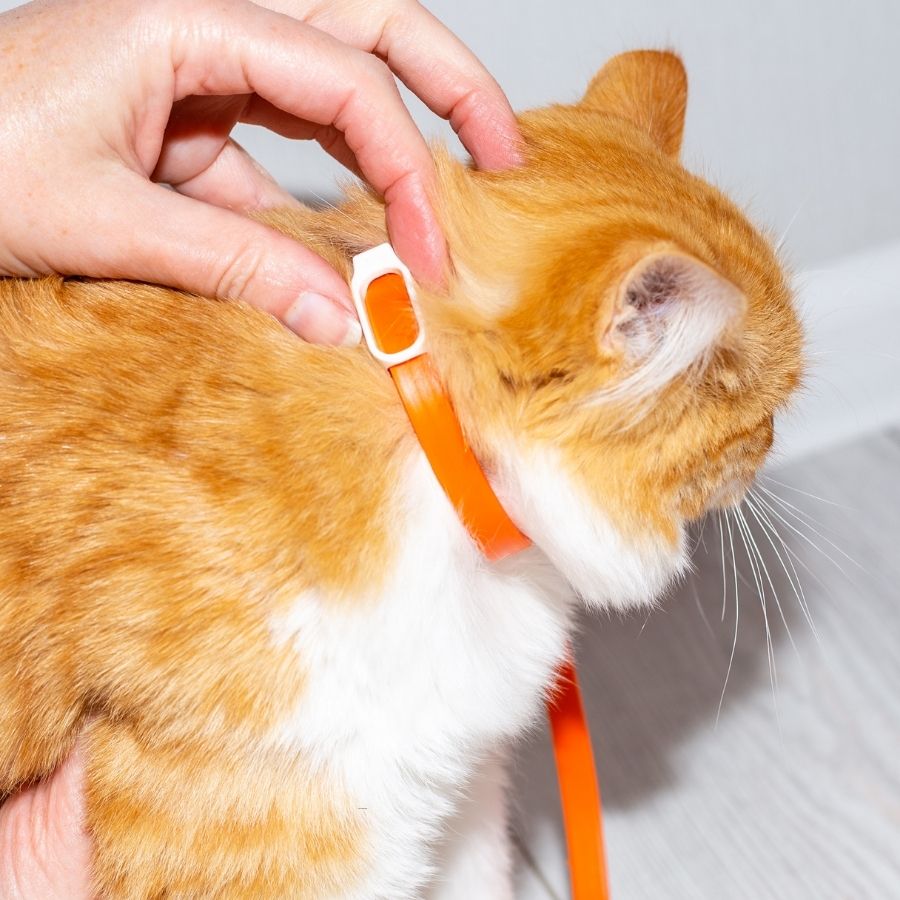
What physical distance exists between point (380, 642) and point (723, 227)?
407 millimetres

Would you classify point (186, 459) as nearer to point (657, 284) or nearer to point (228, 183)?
point (657, 284)

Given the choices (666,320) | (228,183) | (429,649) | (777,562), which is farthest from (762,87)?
(429,649)

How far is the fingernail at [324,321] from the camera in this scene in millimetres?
Answer: 808

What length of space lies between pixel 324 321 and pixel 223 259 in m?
0.09

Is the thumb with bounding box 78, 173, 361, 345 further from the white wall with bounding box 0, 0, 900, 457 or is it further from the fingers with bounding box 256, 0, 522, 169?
the white wall with bounding box 0, 0, 900, 457

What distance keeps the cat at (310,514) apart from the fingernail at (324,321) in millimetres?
13

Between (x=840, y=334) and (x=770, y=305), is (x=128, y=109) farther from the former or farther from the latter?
(x=840, y=334)

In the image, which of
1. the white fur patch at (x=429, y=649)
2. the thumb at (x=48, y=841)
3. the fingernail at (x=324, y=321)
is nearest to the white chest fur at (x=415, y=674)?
the white fur patch at (x=429, y=649)

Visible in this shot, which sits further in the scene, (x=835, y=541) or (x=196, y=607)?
(x=835, y=541)

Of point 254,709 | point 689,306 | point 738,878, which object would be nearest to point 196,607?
point 254,709

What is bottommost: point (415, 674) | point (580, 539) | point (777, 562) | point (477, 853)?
point (477, 853)

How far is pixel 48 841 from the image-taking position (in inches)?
36.2

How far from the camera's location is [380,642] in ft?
2.60

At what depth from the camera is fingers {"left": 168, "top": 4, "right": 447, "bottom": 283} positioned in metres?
0.86
